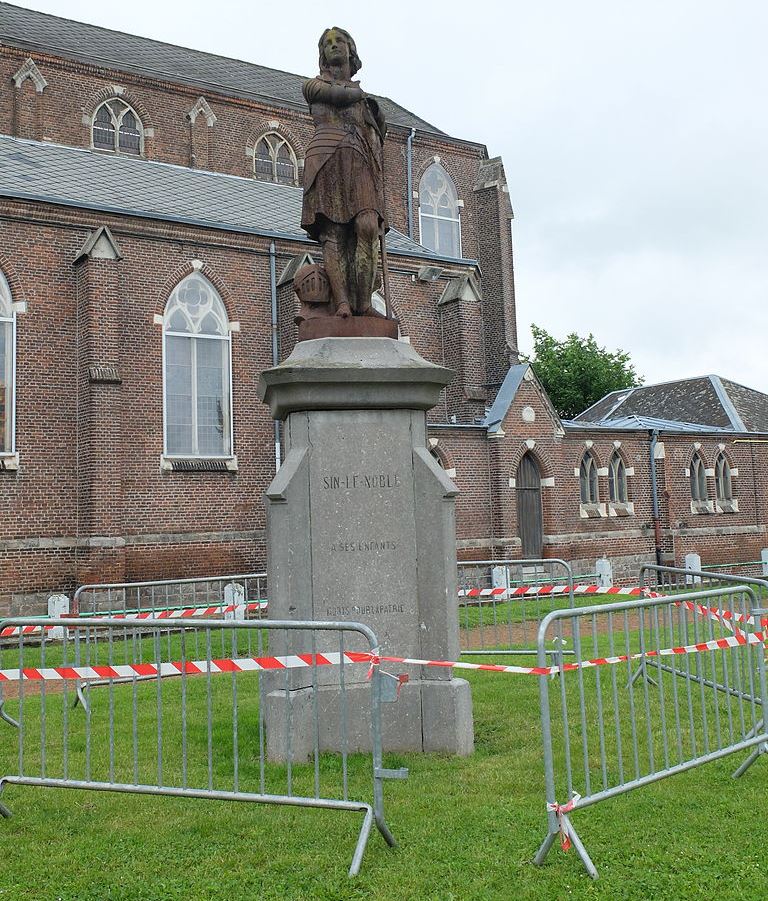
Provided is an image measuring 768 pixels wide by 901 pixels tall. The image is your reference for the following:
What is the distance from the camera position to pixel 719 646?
6.26m

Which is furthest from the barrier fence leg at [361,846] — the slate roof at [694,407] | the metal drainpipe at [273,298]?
the slate roof at [694,407]

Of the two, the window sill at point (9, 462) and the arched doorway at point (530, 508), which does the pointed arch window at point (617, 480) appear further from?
the window sill at point (9, 462)

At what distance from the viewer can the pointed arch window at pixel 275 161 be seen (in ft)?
95.8

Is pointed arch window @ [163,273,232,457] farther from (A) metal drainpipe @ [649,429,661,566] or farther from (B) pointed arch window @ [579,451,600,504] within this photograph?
(A) metal drainpipe @ [649,429,661,566]

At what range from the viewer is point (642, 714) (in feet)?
25.1

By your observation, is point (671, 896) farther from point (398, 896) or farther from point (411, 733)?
point (411, 733)

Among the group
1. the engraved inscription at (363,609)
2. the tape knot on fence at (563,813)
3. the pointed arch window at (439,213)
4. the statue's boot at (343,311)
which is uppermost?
the pointed arch window at (439,213)

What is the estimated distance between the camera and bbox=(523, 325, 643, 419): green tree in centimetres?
4966

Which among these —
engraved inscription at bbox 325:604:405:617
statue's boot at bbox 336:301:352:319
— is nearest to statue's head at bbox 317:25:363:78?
statue's boot at bbox 336:301:352:319

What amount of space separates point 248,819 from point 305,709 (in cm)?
136

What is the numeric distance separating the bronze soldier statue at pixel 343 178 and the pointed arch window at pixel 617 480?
726 inches

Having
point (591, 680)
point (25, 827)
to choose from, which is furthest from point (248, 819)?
point (591, 680)

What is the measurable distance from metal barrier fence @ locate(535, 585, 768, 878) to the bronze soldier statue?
3291mm

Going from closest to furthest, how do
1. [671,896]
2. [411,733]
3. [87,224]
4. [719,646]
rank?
1. [671,896]
2. [719,646]
3. [411,733]
4. [87,224]
